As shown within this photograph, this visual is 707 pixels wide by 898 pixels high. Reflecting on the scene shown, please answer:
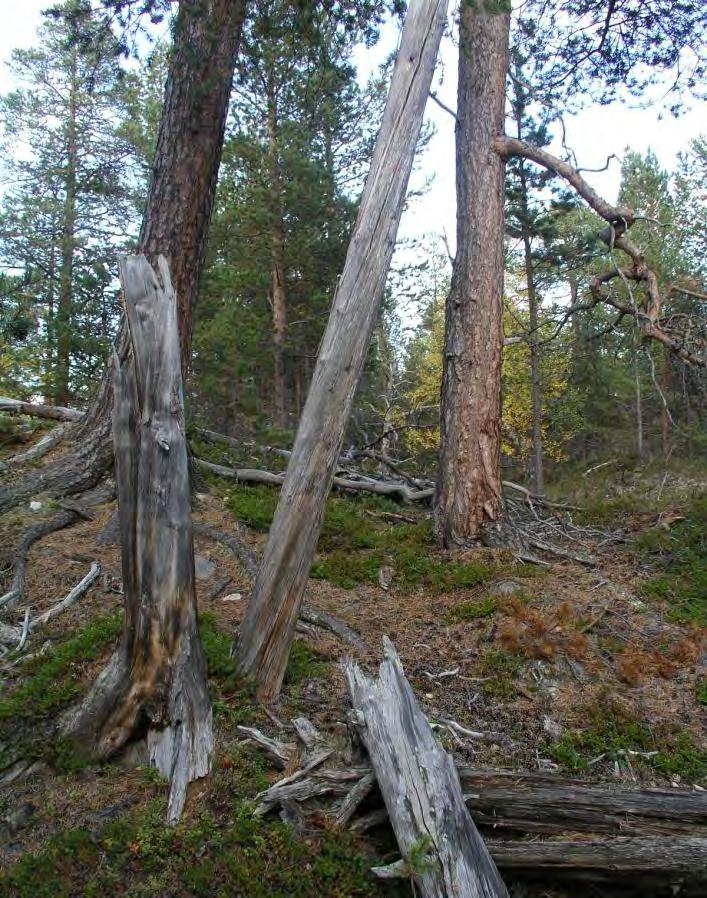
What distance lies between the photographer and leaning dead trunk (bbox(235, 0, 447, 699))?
356cm

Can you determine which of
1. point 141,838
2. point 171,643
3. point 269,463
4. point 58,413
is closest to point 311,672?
point 171,643

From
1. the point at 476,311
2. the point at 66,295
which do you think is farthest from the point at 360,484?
the point at 66,295

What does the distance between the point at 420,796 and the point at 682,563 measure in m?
5.05

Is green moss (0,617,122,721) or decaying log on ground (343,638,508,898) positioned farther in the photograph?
green moss (0,617,122,721)

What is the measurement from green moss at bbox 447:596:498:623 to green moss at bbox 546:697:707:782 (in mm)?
1325

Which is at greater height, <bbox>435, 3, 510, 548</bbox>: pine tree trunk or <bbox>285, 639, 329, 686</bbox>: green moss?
<bbox>435, 3, 510, 548</bbox>: pine tree trunk

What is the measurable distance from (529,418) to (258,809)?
22.9m

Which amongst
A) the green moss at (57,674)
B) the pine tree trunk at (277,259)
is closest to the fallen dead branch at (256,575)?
the green moss at (57,674)

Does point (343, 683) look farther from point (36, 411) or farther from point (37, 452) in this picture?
point (36, 411)

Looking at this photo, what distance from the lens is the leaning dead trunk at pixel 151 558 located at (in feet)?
10.0

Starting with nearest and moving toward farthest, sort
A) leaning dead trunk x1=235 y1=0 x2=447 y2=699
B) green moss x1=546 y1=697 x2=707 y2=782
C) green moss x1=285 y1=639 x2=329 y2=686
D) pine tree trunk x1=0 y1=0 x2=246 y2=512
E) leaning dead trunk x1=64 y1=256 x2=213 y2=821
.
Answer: leaning dead trunk x1=64 y1=256 x2=213 y2=821, green moss x1=546 y1=697 x2=707 y2=782, leaning dead trunk x1=235 y1=0 x2=447 y2=699, green moss x1=285 y1=639 x2=329 y2=686, pine tree trunk x1=0 y1=0 x2=246 y2=512

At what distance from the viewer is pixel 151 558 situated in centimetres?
310

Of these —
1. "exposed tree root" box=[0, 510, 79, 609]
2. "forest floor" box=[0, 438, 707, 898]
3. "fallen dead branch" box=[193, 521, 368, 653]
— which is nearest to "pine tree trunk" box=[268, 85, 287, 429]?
"forest floor" box=[0, 438, 707, 898]

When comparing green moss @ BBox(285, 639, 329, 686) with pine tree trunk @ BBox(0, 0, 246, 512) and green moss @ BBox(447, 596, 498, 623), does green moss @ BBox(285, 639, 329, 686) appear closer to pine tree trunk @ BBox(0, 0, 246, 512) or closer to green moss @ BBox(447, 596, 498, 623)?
green moss @ BBox(447, 596, 498, 623)
